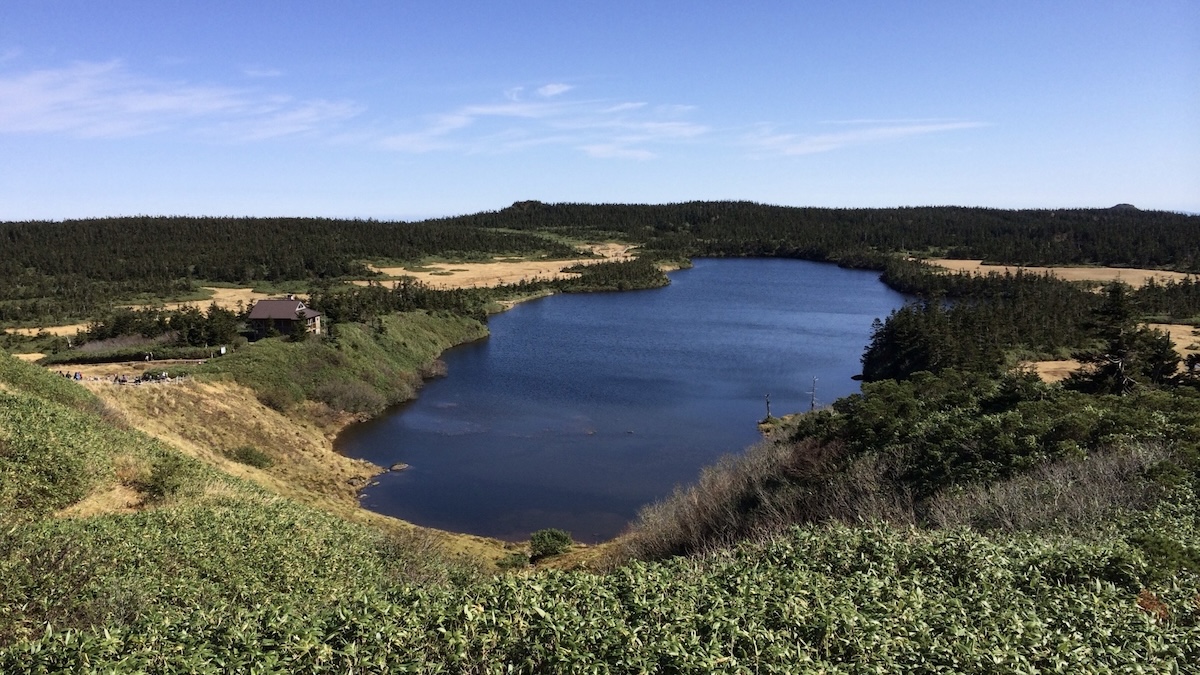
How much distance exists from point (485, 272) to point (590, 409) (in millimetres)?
97745

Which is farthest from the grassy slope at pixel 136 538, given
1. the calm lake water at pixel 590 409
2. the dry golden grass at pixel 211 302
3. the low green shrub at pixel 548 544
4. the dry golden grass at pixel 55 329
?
the dry golden grass at pixel 211 302

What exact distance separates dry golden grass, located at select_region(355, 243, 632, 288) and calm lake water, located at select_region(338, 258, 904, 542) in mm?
27795

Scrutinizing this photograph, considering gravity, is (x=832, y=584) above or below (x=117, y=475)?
above

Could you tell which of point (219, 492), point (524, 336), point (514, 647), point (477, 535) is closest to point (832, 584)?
point (514, 647)

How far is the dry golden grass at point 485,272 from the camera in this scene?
425 ft

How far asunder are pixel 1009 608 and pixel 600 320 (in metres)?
90.6

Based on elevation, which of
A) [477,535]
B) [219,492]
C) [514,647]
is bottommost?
[477,535]

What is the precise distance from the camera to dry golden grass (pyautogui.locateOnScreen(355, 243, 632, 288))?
425 feet

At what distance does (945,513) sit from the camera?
15930 mm

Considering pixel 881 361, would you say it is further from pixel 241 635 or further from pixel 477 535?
pixel 241 635

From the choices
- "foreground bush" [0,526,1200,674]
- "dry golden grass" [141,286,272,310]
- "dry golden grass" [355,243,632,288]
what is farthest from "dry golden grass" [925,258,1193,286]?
"foreground bush" [0,526,1200,674]

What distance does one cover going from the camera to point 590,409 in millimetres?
54000

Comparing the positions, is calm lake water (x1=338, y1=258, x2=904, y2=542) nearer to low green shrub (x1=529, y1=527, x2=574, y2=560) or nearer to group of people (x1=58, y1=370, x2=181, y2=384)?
low green shrub (x1=529, y1=527, x2=574, y2=560)

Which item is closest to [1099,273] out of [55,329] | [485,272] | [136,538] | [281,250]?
[485,272]
